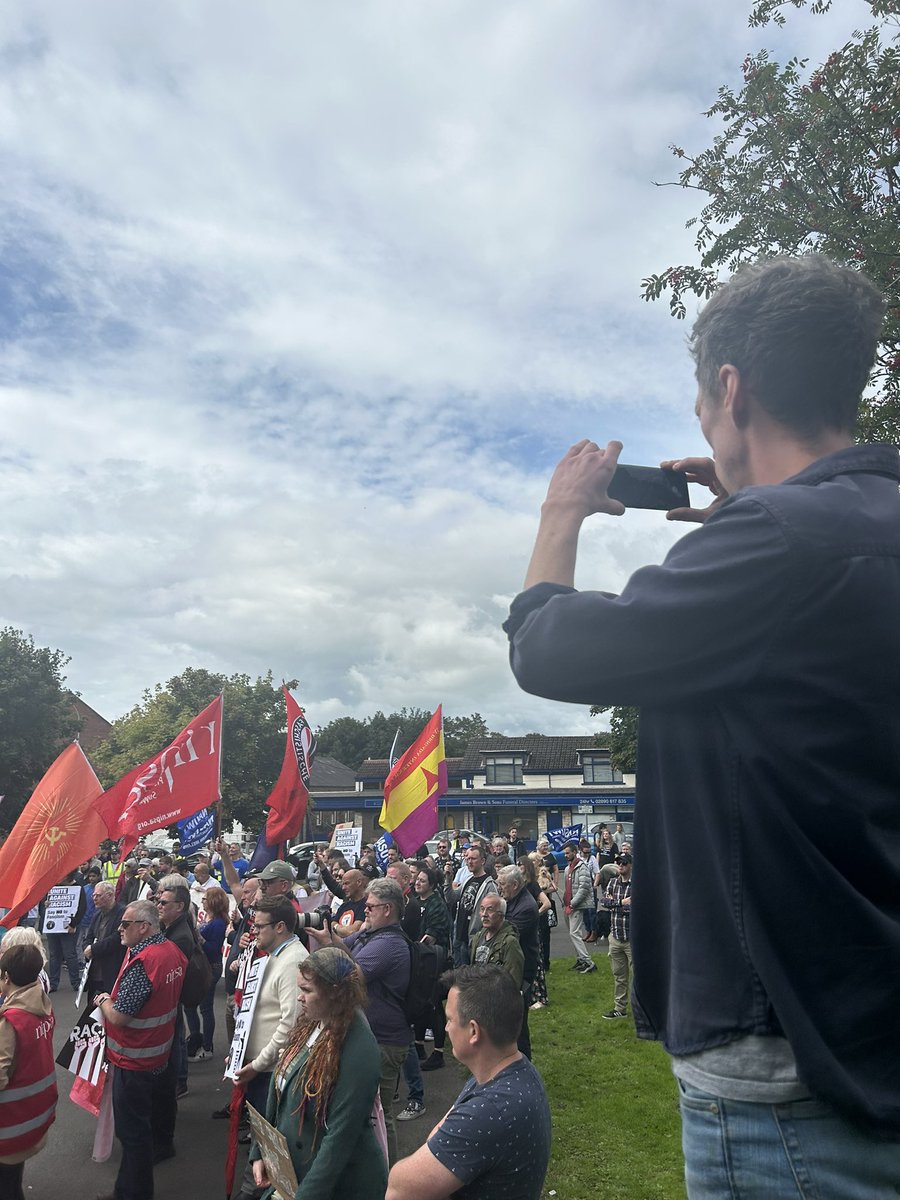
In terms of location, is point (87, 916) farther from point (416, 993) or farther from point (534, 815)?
point (534, 815)

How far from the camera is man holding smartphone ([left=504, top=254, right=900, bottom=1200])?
43.2 inches

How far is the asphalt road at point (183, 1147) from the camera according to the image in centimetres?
674

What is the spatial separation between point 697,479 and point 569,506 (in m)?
0.32

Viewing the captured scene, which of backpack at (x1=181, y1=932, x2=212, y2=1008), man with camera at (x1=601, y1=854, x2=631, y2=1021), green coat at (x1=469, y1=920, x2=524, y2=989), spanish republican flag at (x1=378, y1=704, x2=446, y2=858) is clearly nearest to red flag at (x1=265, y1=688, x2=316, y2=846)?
spanish republican flag at (x1=378, y1=704, x2=446, y2=858)

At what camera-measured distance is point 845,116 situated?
27.0 ft

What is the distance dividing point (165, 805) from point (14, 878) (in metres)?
2.29

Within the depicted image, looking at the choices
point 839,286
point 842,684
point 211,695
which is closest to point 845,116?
point 839,286

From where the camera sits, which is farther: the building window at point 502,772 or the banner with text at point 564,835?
the building window at point 502,772

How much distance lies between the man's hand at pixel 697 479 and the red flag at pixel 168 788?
9834 mm

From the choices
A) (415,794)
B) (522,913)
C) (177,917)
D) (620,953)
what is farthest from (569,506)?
(415,794)

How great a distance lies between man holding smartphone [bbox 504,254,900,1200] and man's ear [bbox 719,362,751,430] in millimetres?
163

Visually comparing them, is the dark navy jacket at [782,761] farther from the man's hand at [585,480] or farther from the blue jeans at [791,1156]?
the man's hand at [585,480]

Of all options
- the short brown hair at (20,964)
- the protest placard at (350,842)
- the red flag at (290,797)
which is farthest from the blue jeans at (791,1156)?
the protest placard at (350,842)

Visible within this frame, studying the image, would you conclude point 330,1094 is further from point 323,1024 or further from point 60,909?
point 60,909
